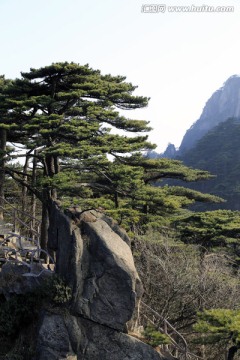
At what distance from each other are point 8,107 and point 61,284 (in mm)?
10663

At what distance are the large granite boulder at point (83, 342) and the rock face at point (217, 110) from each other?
114 meters

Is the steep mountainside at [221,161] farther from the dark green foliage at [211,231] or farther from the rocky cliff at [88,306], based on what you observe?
the rocky cliff at [88,306]

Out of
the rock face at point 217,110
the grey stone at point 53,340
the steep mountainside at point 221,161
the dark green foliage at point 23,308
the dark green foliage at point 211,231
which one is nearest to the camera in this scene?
the grey stone at point 53,340

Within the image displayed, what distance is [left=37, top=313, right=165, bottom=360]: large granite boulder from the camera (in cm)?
1097

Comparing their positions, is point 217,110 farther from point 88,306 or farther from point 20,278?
point 88,306

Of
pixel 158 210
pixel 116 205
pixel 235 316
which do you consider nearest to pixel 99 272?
pixel 235 316

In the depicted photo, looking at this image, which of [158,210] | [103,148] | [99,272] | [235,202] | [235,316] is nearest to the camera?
[235,316]

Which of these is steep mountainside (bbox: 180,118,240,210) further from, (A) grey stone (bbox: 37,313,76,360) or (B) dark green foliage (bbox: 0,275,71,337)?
(A) grey stone (bbox: 37,313,76,360)

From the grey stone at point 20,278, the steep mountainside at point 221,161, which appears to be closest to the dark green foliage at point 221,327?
the grey stone at point 20,278

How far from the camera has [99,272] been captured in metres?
11.8

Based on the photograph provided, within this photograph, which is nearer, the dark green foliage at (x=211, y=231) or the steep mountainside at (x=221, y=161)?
the dark green foliage at (x=211, y=231)

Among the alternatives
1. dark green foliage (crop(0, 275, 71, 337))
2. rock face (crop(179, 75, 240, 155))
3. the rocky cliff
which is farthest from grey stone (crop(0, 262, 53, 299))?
rock face (crop(179, 75, 240, 155))

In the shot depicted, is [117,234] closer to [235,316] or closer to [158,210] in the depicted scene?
[235,316]

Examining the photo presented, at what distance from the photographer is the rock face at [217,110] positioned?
12456 centimetres
